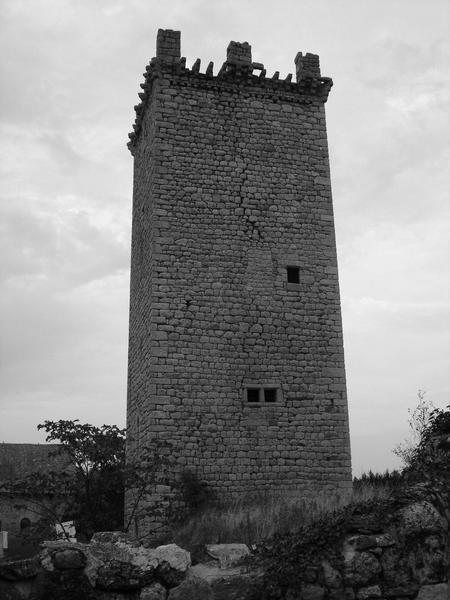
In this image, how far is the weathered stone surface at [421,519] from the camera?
19.7 ft

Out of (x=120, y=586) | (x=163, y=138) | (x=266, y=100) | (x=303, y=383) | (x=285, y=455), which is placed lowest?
(x=120, y=586)

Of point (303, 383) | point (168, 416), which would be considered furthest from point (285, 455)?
point (168, 416)

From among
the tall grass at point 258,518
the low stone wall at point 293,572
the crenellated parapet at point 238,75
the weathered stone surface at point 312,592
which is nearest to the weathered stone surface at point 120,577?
the low stone wall at point 293,572

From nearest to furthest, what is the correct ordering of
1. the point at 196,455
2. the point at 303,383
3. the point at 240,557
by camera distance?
1. the point at 240,557
2. the point at 196,455
3. the point at 303,383

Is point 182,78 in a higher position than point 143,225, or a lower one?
higher

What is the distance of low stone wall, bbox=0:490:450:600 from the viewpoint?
5785 millimetres

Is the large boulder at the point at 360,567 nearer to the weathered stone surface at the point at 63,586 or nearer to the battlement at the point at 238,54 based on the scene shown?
the weathered stone surface at the point at 63,586

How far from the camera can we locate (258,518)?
10859 mm

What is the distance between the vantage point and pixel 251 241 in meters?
15.3

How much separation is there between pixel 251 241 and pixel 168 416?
14.9ft

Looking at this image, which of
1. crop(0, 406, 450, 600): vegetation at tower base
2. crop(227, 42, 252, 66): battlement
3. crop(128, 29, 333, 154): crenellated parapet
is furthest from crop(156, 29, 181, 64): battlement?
crop(0, 406, 450, 600): vegetation at tower base

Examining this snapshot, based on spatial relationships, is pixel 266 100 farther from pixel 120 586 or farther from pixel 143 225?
pixel 120 586

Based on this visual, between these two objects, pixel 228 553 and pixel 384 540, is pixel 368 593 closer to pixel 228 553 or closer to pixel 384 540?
pixel 384 540

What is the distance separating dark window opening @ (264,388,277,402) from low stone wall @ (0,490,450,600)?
26.8 ft
